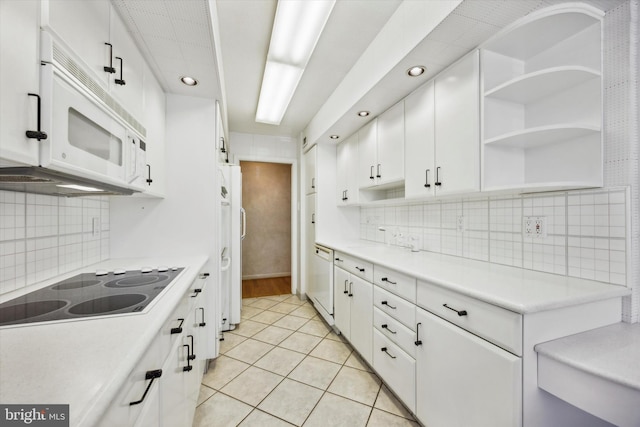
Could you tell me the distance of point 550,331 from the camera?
38.8 inches

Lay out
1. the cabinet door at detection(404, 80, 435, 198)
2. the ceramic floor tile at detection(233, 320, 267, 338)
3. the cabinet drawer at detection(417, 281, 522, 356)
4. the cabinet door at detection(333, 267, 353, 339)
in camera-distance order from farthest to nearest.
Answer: the ceramic floor tile at detection(233, 320, 267, 338) < the cabinet door at detection(333, 267, 353, 339) < the cabinet door at detection(404, 80, 435, 198) < the cabinet drawer at detection(417, 281, 522, 356)

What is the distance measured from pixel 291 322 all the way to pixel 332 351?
780 mm

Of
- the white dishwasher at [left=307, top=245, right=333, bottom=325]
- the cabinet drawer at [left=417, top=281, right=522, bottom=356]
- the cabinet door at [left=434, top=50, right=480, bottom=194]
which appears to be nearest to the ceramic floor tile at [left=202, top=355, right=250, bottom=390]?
the white dishwasher at [left=307, top=245, right=333, bottom=325]

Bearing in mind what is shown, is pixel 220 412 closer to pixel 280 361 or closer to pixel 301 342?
pixel 280 361

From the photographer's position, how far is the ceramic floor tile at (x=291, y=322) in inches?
113

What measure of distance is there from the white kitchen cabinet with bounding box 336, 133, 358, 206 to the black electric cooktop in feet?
6.71

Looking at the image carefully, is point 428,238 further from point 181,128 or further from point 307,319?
point 181,128

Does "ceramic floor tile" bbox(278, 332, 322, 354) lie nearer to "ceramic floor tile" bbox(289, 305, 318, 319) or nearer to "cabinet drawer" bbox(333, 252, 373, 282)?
"ceramic floor tile" bbox(289, 305, 318, 319)

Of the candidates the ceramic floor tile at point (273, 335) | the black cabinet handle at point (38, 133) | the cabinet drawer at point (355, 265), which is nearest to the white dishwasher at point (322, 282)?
the cabinet drawer at point (355, 265)

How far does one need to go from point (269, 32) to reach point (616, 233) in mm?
2315

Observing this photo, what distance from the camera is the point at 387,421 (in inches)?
60.4

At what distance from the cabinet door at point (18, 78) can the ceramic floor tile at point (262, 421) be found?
5.37 feet

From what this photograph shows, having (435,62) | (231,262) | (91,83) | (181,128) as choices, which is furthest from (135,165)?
(435,62)

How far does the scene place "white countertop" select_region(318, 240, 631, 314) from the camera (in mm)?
979
